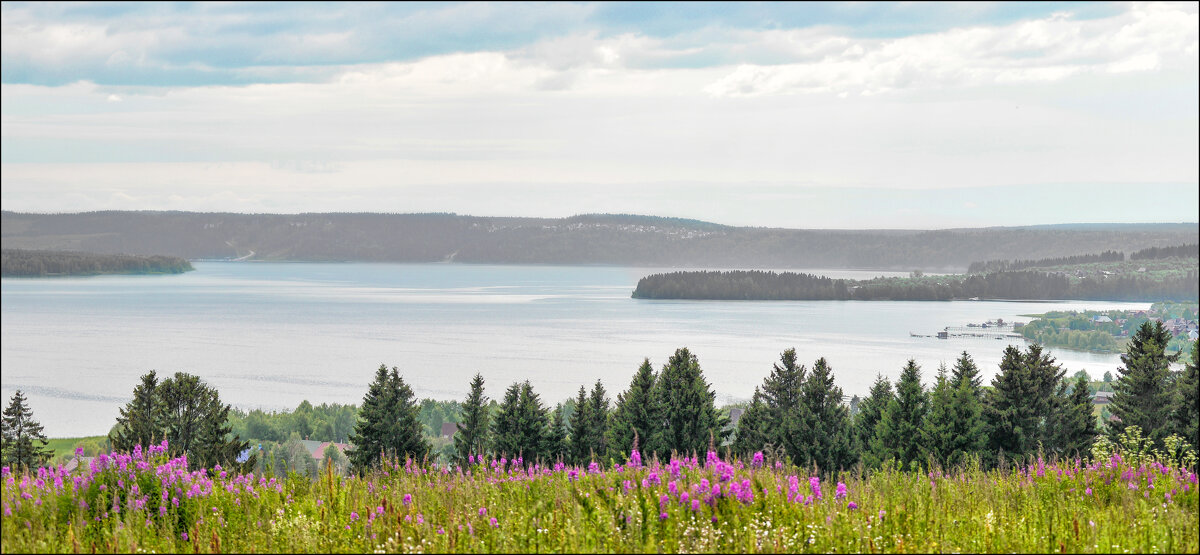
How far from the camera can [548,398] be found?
240 feet

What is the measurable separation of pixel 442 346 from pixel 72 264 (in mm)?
65046

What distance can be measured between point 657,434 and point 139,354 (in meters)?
96.1

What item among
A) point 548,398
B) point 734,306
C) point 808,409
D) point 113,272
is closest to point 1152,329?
point 808,409

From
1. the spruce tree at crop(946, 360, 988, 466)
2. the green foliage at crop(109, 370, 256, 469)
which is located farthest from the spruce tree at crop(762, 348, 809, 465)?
the green foliage at crop(109, 370, 256, 469)

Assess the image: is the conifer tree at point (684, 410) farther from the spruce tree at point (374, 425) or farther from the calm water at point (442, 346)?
the calm water at point (442, 346)

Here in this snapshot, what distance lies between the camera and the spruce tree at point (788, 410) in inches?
1340

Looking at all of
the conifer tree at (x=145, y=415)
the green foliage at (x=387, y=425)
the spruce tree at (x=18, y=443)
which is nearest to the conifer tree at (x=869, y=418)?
the green foliage at (x=387, y=425)

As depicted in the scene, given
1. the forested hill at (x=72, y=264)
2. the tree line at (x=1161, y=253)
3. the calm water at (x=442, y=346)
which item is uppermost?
the tree line at (x=1161, y=253)

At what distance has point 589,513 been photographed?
5945 mm

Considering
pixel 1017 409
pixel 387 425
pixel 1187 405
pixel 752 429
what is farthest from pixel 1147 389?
pixel 387 425

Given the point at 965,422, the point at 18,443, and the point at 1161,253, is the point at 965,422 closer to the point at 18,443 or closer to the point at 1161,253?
the point at 18,443

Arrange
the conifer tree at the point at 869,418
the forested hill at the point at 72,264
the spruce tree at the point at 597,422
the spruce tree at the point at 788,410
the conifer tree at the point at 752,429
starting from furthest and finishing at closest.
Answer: the conifer tree at the point at 869,418 → the spruce tree at the point at 597,422 → the spruce tree at the point at 788,410 → the conifer tree at the point at 752,429 → the forested hill at the point at 72,264

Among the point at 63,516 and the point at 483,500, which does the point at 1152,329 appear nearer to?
the point at 483,500

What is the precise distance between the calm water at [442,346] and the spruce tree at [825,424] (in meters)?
37.0
